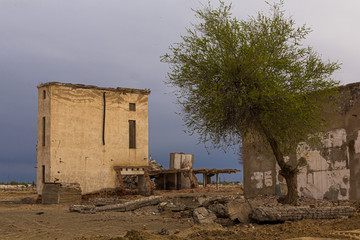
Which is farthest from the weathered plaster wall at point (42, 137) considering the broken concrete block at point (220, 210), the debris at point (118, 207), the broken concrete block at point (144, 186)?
the broken concrete block at point (220, 210)

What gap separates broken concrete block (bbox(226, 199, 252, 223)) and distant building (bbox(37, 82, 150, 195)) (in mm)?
16344

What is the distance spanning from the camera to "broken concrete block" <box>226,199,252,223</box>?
13359 millimetres

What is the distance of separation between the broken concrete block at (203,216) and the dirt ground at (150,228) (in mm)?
285

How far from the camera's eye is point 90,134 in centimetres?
2880

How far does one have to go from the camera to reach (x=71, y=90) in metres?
28.2

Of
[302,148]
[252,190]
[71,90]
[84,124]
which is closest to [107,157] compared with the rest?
[84,124]

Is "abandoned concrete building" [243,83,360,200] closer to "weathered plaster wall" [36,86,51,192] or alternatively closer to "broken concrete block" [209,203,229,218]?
"broken concrete block" [209,203,229,218]

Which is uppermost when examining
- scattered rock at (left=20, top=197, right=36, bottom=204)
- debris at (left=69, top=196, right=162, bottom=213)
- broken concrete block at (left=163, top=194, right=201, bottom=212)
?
broken concrete block at (left=163, top=194, right=201, bottom=212)

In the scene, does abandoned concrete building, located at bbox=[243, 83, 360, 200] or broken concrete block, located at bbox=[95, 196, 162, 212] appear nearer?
abandoned concrete building, located at bbox=[243, 83, 360, 200]

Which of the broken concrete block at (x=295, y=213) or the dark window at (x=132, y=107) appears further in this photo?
the dark window at (x=132, y=107)

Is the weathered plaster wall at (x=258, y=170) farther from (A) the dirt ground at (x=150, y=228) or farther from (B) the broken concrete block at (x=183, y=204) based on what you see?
(A) the dirt ground at (x=150, y=228)

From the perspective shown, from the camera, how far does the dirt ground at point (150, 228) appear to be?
34.5 ft

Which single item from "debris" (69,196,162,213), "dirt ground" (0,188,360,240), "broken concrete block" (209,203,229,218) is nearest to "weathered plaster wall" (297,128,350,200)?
"dirt ground" (0,188,360,240)

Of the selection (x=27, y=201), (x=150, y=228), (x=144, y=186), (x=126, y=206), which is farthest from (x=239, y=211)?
(x=144, y=186)
